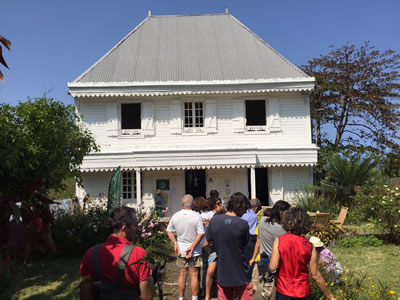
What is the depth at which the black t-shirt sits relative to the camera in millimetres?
4355

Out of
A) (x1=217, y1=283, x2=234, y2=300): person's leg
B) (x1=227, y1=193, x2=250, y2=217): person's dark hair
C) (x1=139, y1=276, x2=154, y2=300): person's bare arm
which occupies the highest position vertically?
(x1=227, y1=193, x2=250, y2=217): person's dark hair

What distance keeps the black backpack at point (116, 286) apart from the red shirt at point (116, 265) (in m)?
0.03

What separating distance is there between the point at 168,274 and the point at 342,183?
902cm

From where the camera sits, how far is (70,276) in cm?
753

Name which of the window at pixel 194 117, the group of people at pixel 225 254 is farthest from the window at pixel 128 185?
the group of people at pixel 225 254

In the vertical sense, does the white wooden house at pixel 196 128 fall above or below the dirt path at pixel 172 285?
above

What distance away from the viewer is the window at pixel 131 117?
15.3 meters

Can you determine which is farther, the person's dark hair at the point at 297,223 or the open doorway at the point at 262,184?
the open doorway at the point at 262,184

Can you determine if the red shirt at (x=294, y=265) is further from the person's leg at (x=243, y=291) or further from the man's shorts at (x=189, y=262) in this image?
the man's shorts at (x=189, y=262)

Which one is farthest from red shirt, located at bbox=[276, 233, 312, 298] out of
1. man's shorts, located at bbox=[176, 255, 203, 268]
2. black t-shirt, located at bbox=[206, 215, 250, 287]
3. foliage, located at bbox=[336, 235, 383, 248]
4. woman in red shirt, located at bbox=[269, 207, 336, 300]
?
foliage, located at bbox=[336, 235, 383, 248]

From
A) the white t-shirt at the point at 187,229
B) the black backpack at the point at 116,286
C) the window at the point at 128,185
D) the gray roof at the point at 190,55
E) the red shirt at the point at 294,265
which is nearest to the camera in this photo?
the black backpack at the point at 116,286

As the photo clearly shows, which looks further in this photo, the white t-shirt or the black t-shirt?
the white t-shirt

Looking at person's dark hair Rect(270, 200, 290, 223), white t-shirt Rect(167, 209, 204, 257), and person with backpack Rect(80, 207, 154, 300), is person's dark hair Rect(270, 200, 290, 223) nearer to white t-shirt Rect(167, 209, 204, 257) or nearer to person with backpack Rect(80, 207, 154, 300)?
white t-shirt Rect(167, 209, 204, 257)

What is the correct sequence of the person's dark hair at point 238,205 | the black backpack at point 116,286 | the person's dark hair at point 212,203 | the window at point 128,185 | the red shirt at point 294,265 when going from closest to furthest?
1. the black backpack at point 116,286
2. the red shirt at point 294,265
3. the person's dark hair at point 238,205
4. the person's dark hair at point 212,203
5. the window at point 128,185
